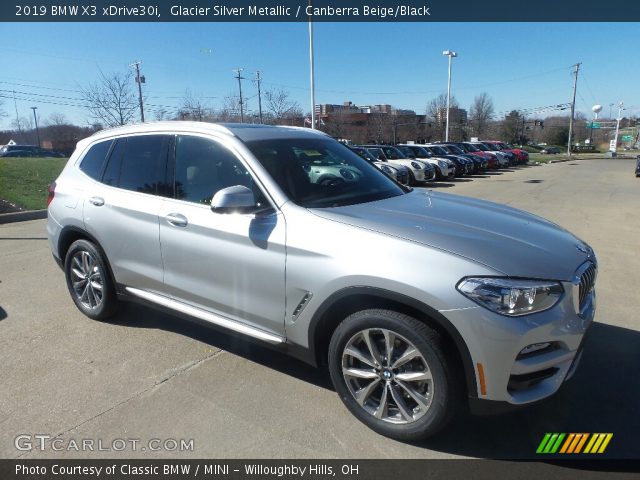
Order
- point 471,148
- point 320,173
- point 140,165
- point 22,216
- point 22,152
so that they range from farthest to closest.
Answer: point 22,152, point 471,148, point 22,216, point 140,165, point 320,173

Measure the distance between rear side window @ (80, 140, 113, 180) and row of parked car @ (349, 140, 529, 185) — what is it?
9.42 meters

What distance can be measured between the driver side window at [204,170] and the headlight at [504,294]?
1594mm

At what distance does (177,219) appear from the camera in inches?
133

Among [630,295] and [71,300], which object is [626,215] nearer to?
[630,295]

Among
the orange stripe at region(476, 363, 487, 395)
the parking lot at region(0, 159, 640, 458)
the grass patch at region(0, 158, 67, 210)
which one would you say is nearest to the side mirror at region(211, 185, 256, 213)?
the parking lot at region(0, 159, 640, 458)

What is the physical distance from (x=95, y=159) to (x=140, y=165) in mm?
778

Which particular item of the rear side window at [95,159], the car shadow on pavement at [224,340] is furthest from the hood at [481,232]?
the rear side window at [95,159]

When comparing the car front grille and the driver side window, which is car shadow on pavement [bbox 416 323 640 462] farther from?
the driver side window

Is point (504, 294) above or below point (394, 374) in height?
above

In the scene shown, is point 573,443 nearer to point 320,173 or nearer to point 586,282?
point 586,282

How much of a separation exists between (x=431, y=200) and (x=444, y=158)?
20.8 m

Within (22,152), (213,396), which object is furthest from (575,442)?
(22,152)

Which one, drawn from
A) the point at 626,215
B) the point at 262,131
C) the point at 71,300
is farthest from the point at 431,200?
the point at 626,215

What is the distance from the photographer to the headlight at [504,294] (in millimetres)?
2285
